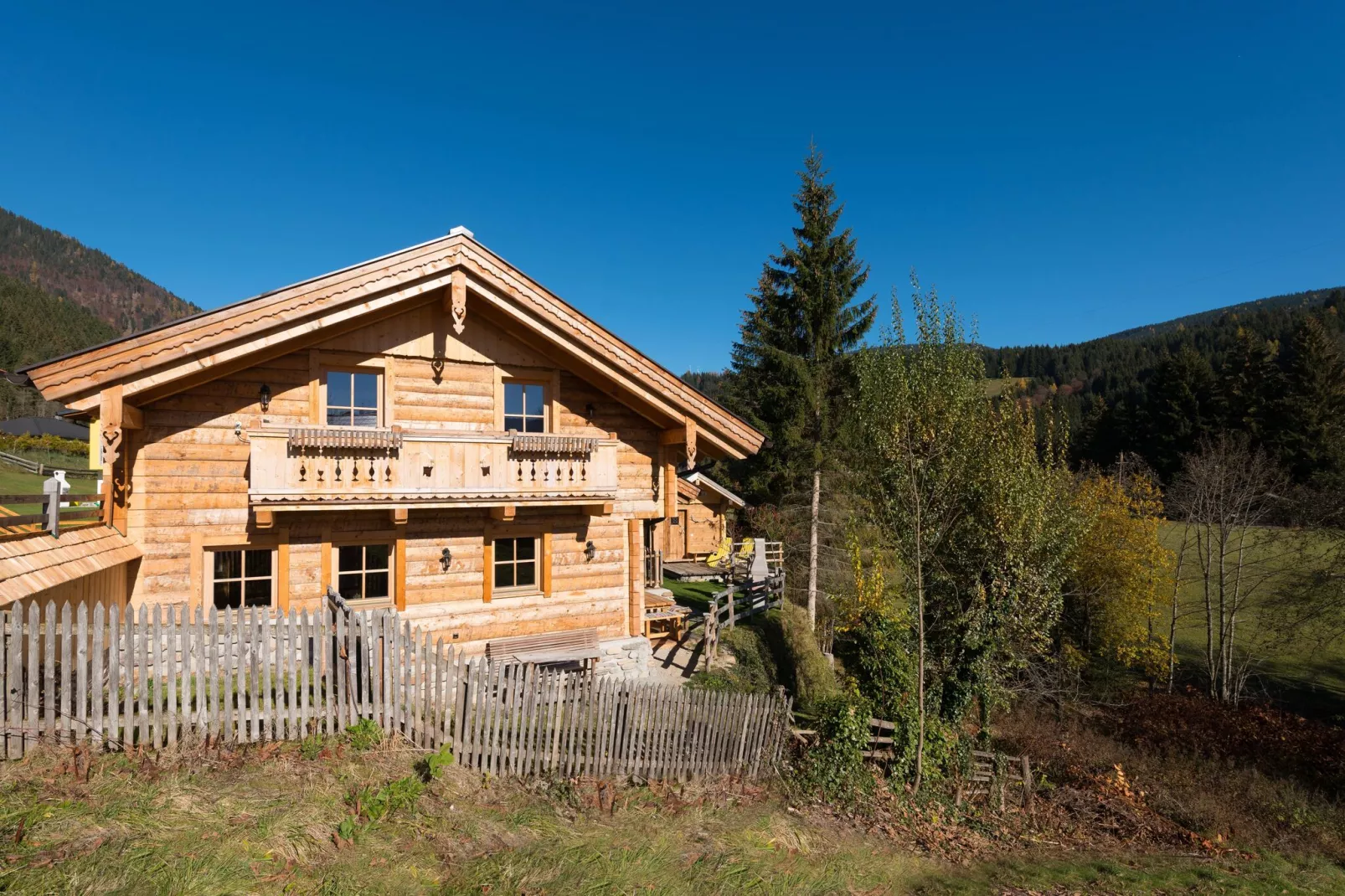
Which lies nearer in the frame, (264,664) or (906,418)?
(264,664)

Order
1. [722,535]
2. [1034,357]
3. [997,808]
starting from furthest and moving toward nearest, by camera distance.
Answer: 1. [1034,357]
2. [722,535]
3. [997,808]

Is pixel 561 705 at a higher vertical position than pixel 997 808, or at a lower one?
higher

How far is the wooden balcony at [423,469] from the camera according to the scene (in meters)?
10.5

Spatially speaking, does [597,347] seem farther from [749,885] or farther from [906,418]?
[749,885]

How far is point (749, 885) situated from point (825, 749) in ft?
15.9

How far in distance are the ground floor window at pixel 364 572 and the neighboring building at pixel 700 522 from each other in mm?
20643

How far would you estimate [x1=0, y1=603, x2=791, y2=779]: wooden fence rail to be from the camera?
22.9ft

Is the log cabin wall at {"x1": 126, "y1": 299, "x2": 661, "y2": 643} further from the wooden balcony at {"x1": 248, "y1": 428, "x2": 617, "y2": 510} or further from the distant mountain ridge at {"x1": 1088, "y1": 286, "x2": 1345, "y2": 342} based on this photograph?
the distant mountain ridge at {"x1": 1088, "y1": 286, "x2": 1345, "y2": 342}

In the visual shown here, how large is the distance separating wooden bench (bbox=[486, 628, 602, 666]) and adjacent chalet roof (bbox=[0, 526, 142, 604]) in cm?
586

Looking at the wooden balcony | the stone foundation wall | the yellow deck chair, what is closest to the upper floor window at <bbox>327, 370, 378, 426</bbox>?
the wooden balcony

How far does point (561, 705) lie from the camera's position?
9398 mm

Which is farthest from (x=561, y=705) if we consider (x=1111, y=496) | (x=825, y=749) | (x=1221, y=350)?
(x=1221, y=350)

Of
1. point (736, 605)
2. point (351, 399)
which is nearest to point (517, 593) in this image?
point (351, 399)

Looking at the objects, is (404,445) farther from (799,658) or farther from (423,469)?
(799,658)
